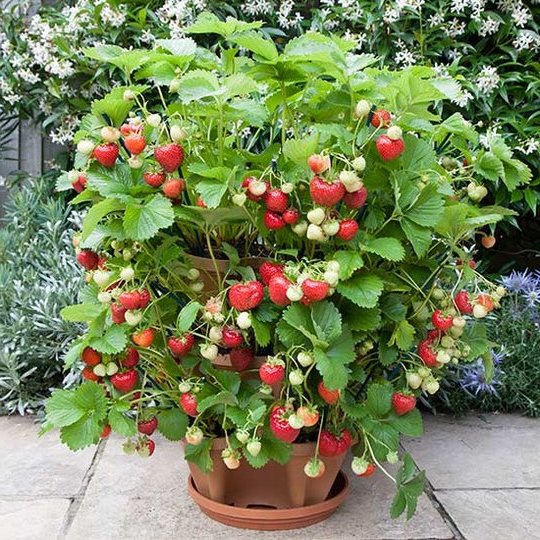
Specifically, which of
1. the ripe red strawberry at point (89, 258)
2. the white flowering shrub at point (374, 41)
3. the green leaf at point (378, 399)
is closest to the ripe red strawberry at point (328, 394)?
the green leaf at point (378, 399)

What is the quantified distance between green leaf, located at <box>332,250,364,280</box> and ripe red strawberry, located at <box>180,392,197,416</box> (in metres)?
0.38

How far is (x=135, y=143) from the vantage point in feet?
3.97

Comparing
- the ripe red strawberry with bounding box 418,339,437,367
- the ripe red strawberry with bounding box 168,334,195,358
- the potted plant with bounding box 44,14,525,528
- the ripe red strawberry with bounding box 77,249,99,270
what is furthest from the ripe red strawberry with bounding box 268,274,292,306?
the ripe red strawberry with bounding box 77,249,99,270

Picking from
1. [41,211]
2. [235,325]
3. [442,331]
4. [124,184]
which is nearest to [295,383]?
[235,325]

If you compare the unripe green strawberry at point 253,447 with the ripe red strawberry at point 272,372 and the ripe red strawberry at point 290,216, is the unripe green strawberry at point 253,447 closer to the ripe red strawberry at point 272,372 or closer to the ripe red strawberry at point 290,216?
the ripe red strawberry at point 272,372

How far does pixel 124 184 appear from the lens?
4.10ft

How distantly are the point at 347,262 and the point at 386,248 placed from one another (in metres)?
0.07

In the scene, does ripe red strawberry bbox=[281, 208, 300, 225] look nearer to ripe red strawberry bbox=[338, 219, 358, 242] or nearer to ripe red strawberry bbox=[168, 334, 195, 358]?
ripe red strawberry bbox=[338, 219, 358, 242]

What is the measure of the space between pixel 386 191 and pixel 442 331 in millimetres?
289

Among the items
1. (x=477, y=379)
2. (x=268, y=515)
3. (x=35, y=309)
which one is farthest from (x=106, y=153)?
(x=477, y=379)

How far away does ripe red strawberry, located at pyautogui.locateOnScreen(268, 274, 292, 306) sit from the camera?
3.76ft

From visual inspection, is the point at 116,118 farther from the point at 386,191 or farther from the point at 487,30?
the point at 487,30

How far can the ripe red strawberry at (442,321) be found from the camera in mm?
1279

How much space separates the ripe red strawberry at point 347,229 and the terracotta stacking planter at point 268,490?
1.59 feet
